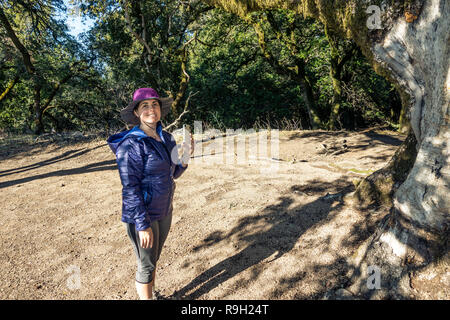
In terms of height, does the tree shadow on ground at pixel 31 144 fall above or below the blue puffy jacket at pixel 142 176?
below

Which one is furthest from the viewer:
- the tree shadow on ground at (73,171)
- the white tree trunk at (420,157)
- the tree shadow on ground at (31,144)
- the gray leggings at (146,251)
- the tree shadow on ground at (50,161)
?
the tree shadow on ground at (31,144)

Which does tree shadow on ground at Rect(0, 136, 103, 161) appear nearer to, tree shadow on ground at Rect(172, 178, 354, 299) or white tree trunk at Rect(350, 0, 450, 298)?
tree shadow on ground at Rect(172, 178, 354, 299)

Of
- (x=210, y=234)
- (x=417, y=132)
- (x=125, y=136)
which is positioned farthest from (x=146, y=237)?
(x=417, y=132)

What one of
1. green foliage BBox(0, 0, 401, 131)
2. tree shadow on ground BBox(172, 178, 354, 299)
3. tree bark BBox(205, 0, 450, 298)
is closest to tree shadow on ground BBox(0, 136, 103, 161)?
green foliage BBox(0, 0, 401, 131)

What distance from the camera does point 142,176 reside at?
2078 mm

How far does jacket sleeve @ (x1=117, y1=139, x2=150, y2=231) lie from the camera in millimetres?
1985

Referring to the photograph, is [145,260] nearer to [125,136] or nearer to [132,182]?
[132,182]

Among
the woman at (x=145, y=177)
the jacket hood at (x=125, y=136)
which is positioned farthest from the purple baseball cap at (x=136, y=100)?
the jacket hood at (x=125, y=136)

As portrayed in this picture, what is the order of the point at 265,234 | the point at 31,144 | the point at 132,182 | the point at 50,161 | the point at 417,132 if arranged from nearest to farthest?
the point at 132,182
the point at 417,132
the point at 265,234
the point at 50,161
the point at 31,144

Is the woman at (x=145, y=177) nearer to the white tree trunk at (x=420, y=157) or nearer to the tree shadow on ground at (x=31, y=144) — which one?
the white tree trunk at (x=420, y=157)

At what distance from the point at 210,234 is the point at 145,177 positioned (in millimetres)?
1760

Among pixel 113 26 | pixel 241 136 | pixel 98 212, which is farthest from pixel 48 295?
pixel 113 26

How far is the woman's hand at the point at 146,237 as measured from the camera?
2.00 meters

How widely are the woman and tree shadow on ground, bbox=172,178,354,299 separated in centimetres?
69
